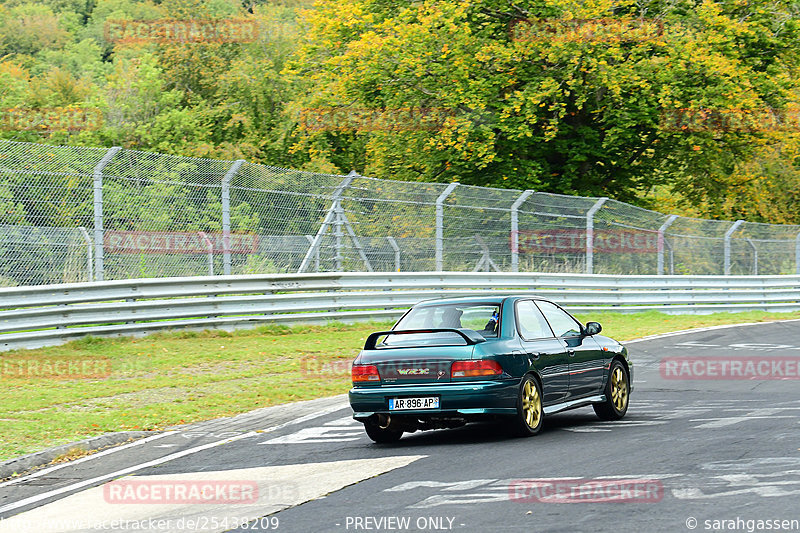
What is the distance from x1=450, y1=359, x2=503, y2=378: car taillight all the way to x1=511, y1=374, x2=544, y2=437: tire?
1.07 feet

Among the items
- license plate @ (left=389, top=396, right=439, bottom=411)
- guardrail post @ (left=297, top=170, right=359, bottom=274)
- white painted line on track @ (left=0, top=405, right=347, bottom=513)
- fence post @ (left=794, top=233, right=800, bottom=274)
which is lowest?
white painted line on track @ (left=0, top=405, right=347, bottom=513)

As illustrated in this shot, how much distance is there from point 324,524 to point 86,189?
1094 centimetres

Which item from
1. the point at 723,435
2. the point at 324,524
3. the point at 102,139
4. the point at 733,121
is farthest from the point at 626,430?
the point at 102,139

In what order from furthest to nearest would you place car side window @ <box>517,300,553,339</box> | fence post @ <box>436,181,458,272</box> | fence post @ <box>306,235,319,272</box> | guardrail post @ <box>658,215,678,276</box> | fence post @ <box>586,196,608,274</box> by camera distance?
guardrail post @ <box>658,215,678,276</box> → fence post @ <box>586,196,608,274</box> → fence post @ <box>436,181,458,272</box> → fence post @ <box>306,235,319,272</box> → car side window @ <box>517,300,553,339</box>

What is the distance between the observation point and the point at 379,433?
9656 mm

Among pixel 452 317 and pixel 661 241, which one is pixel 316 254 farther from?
pixel 661 241

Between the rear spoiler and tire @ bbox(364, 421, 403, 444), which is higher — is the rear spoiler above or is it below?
above

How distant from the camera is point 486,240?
23.3 m

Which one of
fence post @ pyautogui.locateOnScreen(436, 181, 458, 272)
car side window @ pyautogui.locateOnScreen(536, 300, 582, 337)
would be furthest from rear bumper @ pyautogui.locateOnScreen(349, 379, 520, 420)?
fence post @ pyautogui.locateOnScreen(436, 181, 458, 272)

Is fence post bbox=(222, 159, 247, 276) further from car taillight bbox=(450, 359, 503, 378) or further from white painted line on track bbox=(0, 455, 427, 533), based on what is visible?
white painted line on track bbox=(0, 455, 427, 533)

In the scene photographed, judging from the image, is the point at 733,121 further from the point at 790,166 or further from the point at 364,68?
the point at 790,166

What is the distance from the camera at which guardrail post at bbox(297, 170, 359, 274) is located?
1972 centimetres

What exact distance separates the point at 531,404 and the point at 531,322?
3.18ft

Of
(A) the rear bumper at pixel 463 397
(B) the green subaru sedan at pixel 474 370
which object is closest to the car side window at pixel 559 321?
(B) the green subaru sedan at pixel 474 370
